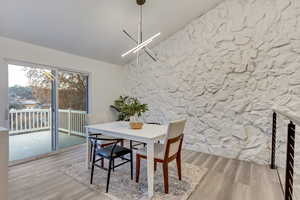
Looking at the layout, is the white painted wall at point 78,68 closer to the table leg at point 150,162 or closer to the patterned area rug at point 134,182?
the patterned area rug at point 134,182

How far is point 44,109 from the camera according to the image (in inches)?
130

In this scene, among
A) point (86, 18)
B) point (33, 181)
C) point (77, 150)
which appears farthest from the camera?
point (77, 150)

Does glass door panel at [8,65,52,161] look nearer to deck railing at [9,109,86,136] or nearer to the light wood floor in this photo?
deck railing at [9,109,86,136]

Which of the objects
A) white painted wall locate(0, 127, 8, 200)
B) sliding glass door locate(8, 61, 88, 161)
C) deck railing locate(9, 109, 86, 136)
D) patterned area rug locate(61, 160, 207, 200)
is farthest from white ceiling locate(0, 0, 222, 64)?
patterned area rug locate(61, 160, 207, 200)

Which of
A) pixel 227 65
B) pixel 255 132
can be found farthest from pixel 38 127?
pixel 255 132

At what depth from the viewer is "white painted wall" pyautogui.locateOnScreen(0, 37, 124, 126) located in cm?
268

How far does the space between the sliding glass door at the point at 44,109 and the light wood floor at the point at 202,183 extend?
0.46m

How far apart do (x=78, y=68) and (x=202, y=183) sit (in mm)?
3492

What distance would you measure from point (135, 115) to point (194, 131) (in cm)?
186

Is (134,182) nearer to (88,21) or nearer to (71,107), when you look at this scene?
(71,107)

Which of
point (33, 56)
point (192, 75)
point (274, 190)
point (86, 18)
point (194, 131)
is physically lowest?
point (274, 190)

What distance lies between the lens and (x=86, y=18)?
2838mm

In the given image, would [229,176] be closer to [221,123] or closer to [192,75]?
[221,123]

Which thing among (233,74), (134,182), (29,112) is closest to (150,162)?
(134,182)
